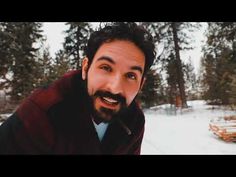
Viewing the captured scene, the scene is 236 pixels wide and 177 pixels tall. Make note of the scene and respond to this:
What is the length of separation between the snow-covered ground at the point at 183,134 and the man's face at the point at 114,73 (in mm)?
654

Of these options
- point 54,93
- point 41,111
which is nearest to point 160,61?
point 54,93

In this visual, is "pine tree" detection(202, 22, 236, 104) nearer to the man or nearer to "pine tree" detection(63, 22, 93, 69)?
the man

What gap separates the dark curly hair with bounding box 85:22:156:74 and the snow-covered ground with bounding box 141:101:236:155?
836mm

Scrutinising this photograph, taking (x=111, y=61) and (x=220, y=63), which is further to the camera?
(x=220, y=63)

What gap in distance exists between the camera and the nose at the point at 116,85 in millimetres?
2422

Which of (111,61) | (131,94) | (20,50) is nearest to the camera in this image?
(111,61)

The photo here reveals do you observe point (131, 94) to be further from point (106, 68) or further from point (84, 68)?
point (84, 68)

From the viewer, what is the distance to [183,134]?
3137 mm

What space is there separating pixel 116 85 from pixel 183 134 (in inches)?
45.7

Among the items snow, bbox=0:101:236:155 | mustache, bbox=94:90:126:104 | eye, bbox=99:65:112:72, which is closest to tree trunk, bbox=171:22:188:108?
snow, bbox=0:101:236:155

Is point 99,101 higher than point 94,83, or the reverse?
point 94,83

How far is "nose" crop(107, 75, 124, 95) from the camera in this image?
2.42m

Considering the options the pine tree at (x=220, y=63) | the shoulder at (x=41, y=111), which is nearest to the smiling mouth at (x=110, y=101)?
the shoulder at (x=41, y=111)
